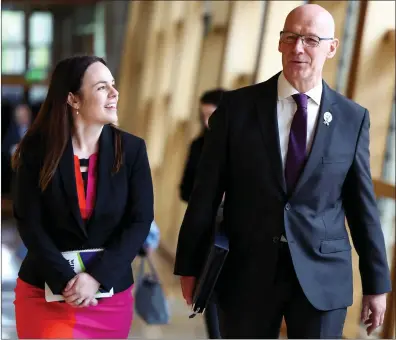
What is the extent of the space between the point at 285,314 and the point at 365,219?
1.40 ft

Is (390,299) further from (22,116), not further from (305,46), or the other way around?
(22,116)

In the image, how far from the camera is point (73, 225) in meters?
2.82

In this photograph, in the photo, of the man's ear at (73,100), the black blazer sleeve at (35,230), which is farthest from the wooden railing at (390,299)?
the man's ear at (73,100)

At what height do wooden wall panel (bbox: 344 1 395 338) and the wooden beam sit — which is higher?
wooden wall panel (bbox: 344 1 395 338)

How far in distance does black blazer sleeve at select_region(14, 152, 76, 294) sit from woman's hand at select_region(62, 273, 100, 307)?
0.02 m

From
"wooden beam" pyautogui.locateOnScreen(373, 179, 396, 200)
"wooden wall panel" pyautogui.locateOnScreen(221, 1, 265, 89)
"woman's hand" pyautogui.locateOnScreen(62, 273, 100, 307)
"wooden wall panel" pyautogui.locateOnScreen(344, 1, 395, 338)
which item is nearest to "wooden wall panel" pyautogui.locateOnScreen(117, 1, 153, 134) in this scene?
"wooden wall panel" pyautogui.locateOnScreen(221, 1, 265, 89)

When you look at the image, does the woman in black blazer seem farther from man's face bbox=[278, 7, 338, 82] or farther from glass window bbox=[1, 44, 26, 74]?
glass window bbox=[1, 44, 26, 74]

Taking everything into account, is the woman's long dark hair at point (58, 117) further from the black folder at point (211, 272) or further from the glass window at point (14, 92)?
the glass window at point (14, 92)

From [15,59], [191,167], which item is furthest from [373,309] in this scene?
[15,59]

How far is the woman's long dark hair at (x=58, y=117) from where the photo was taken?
277 cm

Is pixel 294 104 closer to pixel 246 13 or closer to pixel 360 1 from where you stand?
pixel 360 1

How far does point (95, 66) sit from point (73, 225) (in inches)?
21.7

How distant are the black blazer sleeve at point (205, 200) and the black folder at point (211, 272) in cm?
7

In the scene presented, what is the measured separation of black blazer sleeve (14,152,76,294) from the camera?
9.22 feet
